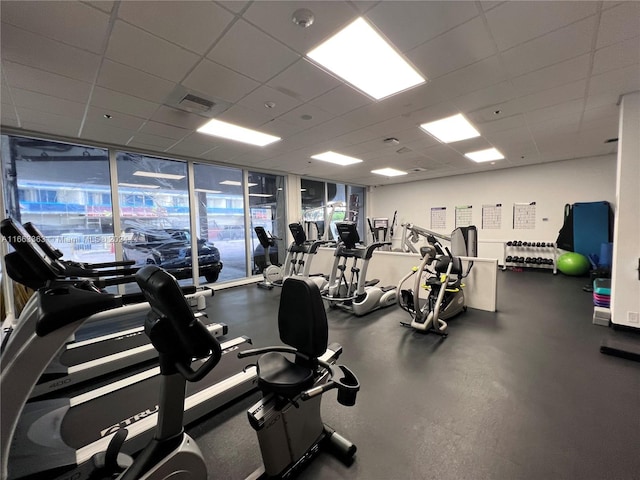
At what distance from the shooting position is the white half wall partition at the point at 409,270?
164 inches

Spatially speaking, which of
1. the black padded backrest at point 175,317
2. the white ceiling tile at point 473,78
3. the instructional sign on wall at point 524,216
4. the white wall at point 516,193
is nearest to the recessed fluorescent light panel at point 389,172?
the white wall at point 516,193

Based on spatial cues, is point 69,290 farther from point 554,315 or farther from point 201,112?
point 554,315

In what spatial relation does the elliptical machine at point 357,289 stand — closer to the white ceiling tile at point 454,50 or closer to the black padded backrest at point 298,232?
the black padded backrest at point 298,232

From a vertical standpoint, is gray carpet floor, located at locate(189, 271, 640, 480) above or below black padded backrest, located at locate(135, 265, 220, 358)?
below

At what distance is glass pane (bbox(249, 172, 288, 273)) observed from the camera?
6.79m

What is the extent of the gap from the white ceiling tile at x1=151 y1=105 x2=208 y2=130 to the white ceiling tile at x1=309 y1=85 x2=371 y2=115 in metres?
1.59

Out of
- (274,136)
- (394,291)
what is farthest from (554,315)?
(274,136)

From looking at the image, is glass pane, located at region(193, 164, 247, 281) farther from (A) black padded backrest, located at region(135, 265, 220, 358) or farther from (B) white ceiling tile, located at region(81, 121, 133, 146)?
(A) black padded backrest, located at region(135, 265, 220, 358)

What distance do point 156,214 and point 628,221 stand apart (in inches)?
280

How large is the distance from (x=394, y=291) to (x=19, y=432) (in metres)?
4.41

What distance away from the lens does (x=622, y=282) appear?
10.5 ft

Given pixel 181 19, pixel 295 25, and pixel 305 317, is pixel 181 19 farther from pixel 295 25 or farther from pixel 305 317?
pixel 305 317

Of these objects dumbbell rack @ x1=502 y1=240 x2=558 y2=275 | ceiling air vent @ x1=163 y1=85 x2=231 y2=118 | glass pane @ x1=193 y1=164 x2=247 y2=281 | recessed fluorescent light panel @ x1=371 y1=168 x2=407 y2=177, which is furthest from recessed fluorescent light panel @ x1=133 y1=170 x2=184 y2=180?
dumbbell rack @ x1=502 y1=240 x2=558 y2=275

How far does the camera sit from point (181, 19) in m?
1.84
